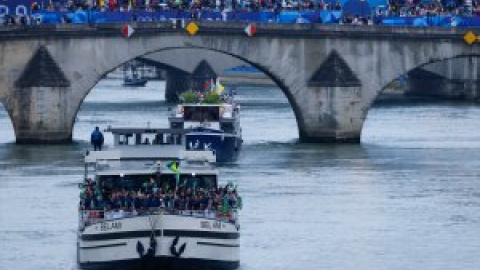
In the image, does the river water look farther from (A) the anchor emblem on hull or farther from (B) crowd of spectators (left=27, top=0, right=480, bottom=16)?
(B) crowd of spectators (left=27, top=0, right=480, bottom=16)

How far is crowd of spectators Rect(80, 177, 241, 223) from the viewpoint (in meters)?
62.1

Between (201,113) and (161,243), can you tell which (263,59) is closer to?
(201,113)

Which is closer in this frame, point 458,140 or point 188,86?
point 458,140

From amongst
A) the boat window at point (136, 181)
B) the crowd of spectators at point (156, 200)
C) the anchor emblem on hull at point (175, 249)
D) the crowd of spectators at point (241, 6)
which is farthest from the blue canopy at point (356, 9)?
the anchor emblem on hull at point (175, 249)

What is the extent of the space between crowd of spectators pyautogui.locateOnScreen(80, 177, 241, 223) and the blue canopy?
51.9 metres

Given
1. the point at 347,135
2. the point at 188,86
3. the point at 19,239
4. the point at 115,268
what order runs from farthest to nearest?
1. the point at 188,86
2. the point at 347,135
3. the point at 19,239
4. the point at 115,268

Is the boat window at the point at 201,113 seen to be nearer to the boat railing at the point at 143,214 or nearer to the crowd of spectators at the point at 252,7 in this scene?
the crowd of spectators at the point at 252,7

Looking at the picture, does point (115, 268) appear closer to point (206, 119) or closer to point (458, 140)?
point (206, 119)

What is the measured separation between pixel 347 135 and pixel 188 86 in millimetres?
53439

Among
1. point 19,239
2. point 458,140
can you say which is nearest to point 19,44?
point 458,140

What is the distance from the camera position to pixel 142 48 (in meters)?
110

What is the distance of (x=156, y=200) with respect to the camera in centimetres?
6219

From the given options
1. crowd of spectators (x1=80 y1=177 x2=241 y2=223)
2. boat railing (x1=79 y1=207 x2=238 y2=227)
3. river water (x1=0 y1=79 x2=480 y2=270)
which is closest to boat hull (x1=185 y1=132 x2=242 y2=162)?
river water (x1=0 y1=79 x2=480 y2=270)

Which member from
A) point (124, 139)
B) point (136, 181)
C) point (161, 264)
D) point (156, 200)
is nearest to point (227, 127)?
point (124, 139)
